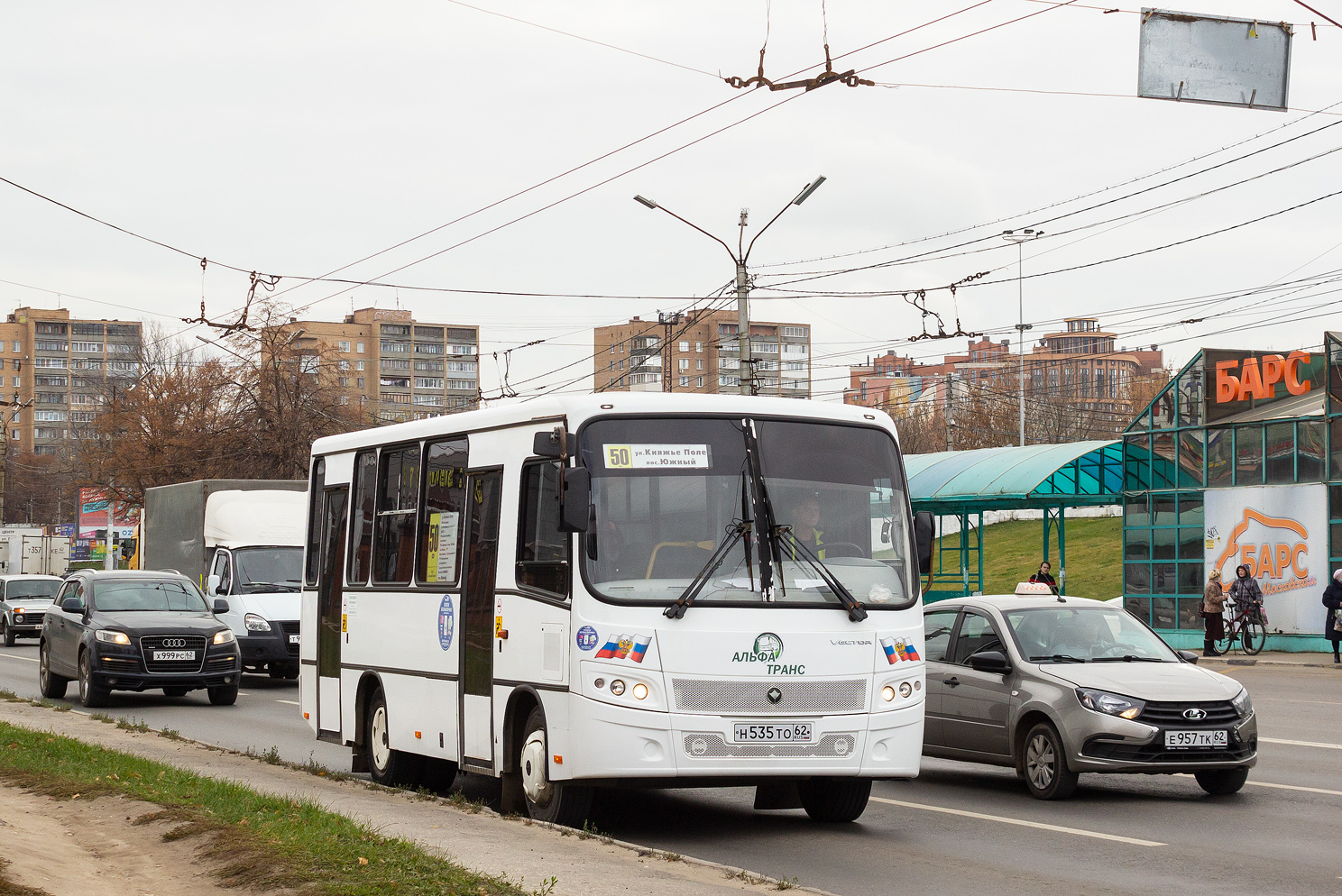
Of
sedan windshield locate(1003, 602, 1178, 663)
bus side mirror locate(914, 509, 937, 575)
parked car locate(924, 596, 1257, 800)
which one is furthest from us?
sedan windshield locate(1003, 602, 1178, 663)

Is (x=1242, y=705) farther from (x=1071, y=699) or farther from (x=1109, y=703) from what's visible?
(x=1071, y=699)

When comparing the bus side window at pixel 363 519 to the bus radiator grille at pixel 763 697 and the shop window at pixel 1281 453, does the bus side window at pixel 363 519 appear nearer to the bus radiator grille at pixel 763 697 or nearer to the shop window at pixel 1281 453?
the bus radiator grille at pixel 763 697

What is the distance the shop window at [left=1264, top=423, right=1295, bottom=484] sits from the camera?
3300 cm

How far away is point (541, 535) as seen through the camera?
10.0 metres

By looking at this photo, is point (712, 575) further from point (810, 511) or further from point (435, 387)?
point (435, 387)

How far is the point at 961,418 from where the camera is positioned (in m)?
94.9

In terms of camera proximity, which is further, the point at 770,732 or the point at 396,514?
the point at 396,514

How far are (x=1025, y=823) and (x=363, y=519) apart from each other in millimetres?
5806

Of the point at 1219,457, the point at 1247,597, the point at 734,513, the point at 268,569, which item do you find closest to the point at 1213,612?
the point at 1247,597

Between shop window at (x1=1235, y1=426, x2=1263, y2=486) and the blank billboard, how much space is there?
20.9 m

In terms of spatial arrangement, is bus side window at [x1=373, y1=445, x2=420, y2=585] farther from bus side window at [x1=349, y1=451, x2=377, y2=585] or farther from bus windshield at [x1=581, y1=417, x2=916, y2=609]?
bus windshield at [x1=581, y1=417, x2=916, y2=609]

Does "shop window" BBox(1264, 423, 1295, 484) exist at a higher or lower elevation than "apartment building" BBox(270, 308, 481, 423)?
lower

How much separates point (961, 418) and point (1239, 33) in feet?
267

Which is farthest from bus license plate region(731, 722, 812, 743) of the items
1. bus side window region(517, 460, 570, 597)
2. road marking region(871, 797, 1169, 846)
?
road marking region(871, 797, 1169, 846)
